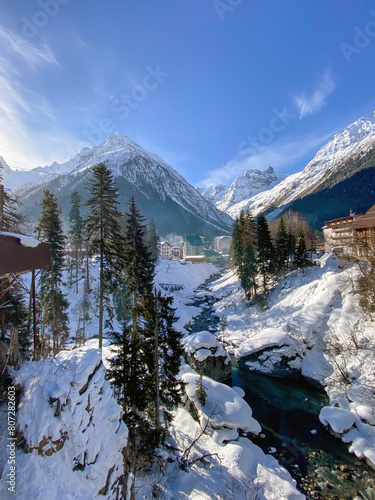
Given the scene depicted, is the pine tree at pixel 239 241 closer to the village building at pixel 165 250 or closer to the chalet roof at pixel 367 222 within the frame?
the chalet roof at pixel 367 222

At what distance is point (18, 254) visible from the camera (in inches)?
300

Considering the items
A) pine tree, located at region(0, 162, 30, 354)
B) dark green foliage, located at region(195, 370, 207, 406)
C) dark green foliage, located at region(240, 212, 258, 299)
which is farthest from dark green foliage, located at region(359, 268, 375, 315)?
pine tree, located at region(0, 162, 30, 354)

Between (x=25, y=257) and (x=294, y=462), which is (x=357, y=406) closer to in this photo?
(x=294, y=462)

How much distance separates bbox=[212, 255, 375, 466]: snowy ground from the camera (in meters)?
14.8

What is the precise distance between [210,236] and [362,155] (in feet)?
370

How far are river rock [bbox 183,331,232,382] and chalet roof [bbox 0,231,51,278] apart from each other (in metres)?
16.8

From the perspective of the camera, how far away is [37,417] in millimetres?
6469

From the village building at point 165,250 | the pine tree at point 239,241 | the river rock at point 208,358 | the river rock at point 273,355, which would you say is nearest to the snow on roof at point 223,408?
the river rock at point 208,358

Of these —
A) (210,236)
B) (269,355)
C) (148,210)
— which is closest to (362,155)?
(210,236)

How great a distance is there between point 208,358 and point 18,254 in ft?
60.5

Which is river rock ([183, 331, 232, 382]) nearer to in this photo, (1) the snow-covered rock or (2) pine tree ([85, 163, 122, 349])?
(2) pine tree ([85, 163, 122, 349])

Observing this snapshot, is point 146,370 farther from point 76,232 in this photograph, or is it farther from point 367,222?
point 367,222

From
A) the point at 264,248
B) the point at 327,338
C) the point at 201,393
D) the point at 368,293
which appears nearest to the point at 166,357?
the point at 201,393

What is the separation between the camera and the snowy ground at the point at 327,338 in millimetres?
14828
